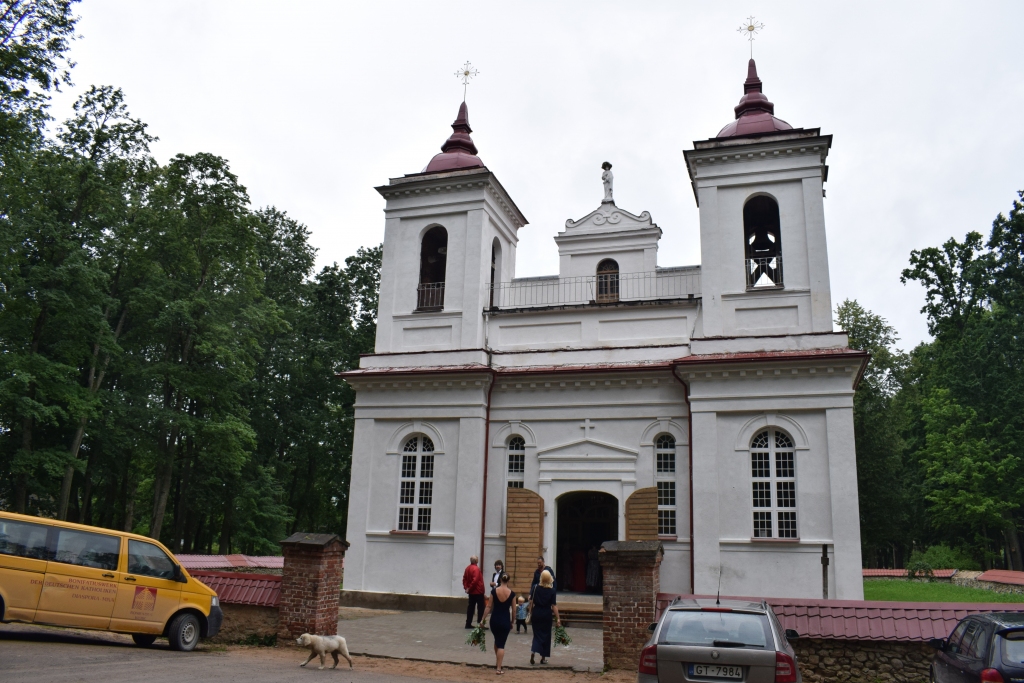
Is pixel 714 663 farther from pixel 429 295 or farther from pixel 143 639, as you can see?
pixel 429 295

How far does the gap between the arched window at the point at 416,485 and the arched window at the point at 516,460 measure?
6.69 feet

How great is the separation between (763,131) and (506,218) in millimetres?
7605

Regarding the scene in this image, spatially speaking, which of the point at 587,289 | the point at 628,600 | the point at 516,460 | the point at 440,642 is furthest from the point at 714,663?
the point at 587,289

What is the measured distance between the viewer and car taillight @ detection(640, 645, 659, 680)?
7.87m

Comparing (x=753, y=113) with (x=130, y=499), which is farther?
(x=130, y=499)

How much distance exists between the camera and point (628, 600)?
11.9m

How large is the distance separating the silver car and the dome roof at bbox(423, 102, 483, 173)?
16.6m

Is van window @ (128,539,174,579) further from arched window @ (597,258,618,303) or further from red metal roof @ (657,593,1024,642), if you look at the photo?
arched window @ (597,258,618,303)

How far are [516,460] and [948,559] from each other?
29.1 m

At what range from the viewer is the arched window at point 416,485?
20578 mm

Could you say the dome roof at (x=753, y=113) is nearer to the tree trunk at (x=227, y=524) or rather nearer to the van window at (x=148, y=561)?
the van window at (x=148, y=561)

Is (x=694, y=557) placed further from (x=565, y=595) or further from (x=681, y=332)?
(x=681, y=332)

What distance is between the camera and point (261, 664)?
1124 centimetres

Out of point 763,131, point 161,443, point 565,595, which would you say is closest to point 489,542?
A: point 565,595
